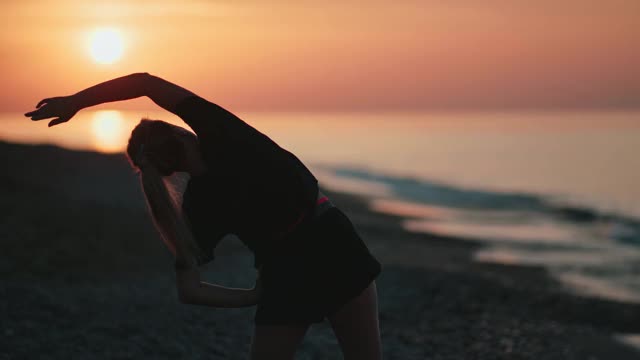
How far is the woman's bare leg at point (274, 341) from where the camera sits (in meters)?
3.59

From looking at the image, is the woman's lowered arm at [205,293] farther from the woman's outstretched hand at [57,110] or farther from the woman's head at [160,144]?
the woman's outstretched hand at [57,110]

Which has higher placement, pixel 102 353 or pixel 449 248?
pixel 102 353

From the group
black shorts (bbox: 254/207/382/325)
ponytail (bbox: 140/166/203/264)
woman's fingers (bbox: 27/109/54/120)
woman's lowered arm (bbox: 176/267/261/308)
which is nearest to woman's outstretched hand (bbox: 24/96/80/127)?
woman's fingers (bbox: 27/109/54/120)

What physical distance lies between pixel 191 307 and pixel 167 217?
7262 millimetres

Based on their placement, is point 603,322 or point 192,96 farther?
point 603,322

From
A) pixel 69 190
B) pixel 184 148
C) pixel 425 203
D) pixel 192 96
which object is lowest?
pixel 425 203

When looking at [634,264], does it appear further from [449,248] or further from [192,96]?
[192,96]

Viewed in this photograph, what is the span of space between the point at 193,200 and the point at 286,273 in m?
0.52

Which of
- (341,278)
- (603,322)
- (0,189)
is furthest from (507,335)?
(0,189)

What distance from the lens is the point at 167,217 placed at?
338 centimetres

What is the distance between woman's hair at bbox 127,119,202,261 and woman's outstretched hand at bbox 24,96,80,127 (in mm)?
297

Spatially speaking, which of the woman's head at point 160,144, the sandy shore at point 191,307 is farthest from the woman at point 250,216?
the sandy shore at point 191,307

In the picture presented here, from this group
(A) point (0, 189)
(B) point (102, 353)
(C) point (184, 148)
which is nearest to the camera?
(C) point (184, 148)

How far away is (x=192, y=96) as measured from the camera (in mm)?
3410
